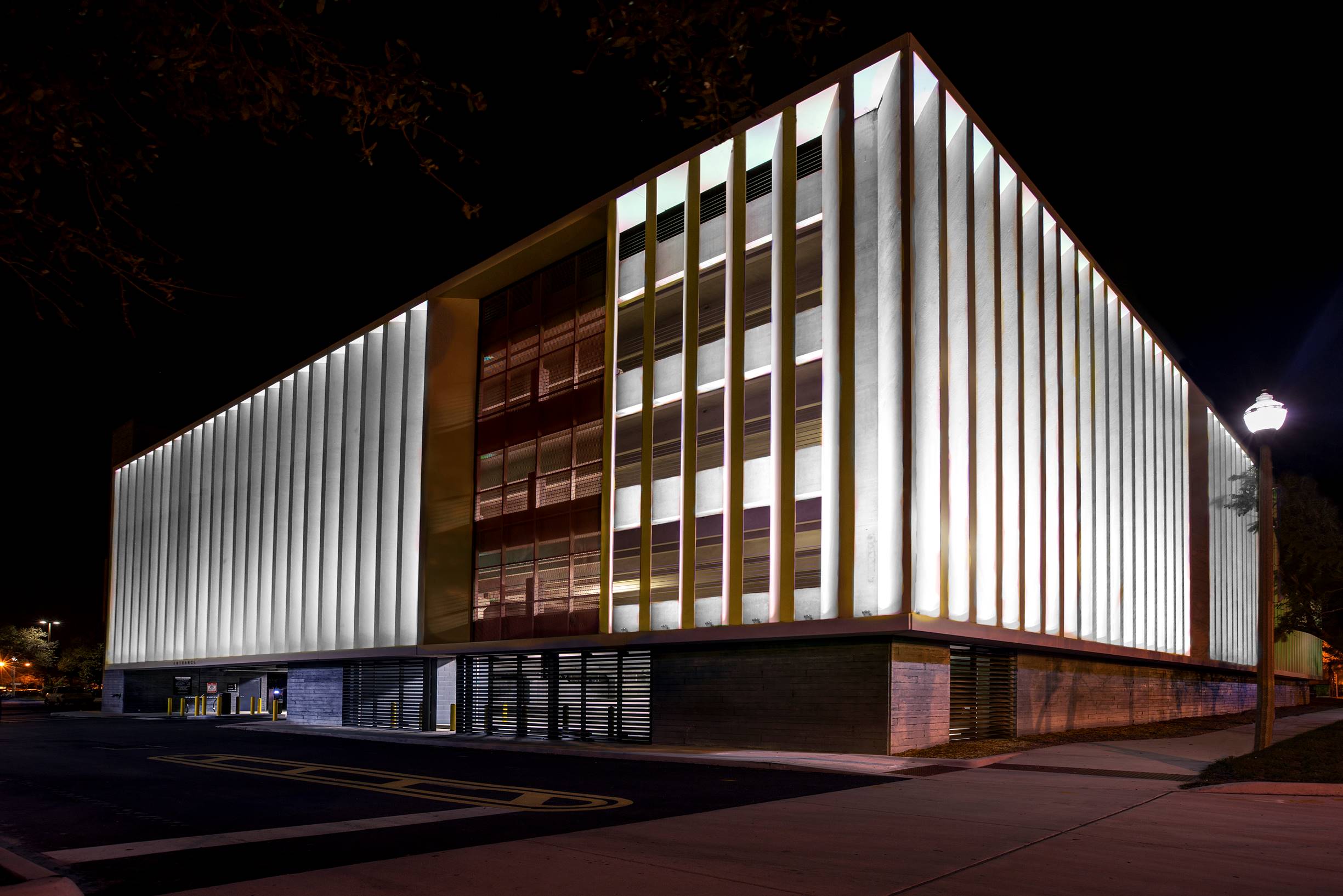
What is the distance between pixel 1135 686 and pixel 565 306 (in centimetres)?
2307

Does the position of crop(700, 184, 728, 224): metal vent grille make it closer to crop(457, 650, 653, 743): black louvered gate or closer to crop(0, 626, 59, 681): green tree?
crop(457, 650, 653, 743): black louvered gate

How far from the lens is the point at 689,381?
82.9ft

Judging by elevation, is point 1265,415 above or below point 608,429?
below

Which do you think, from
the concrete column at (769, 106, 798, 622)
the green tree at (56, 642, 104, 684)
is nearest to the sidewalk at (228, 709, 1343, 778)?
the concrete column at (769, 106, 798, 622)

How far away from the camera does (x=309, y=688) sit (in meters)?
39.2

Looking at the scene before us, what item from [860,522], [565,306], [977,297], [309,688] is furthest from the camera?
[309,688]

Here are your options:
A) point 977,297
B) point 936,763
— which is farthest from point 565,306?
point 936,763

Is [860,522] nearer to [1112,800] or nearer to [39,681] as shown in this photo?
[1112,800]

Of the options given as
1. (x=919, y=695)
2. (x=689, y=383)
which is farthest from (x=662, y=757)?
(x=689, y=383)

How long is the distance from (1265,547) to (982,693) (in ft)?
30.2

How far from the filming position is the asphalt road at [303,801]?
9.35m

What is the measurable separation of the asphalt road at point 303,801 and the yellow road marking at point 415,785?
0.17ft

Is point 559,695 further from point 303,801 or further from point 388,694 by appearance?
point 303,801

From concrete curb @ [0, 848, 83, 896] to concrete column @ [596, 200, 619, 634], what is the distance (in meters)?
18.2
